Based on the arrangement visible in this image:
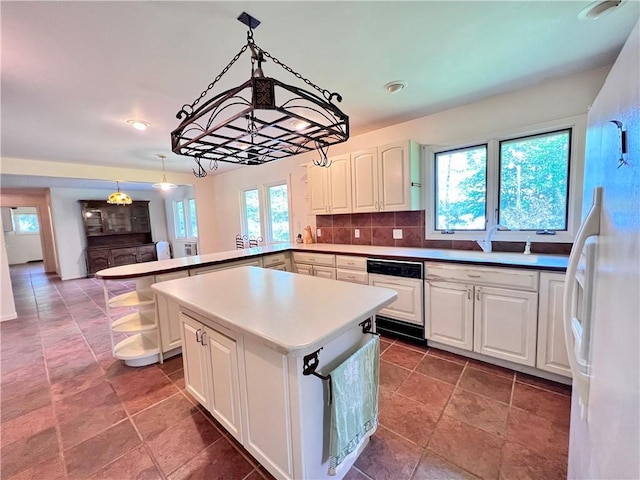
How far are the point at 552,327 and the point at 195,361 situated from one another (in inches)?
100

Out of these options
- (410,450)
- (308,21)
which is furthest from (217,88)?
(410,450)

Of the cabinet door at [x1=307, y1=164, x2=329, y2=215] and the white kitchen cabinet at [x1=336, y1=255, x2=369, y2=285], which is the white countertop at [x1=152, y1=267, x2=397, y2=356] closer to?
the white kitchen cabinet at [x1=336, y1=255, x2=369, y2=285]

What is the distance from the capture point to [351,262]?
304 centimetres

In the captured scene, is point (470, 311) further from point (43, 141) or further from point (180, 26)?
point (43, 141)

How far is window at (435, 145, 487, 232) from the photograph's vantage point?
2.71 meters

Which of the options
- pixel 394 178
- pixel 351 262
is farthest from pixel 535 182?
pixel 351 262

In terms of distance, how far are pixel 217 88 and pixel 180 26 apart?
75 cm

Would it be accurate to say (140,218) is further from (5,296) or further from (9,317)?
(9,317)

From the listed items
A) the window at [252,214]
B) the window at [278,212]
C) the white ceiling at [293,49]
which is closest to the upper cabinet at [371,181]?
the white ceiling at [293,49]

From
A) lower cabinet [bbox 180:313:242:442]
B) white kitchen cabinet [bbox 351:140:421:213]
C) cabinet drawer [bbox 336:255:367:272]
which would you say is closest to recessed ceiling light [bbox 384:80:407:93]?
white kitchen cabinet [bbox 351:140:421:213]

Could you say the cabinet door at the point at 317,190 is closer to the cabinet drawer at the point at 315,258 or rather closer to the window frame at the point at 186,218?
the cabinet drawer at the point at 315,258

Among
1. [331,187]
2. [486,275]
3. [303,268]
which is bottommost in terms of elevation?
[303,268]

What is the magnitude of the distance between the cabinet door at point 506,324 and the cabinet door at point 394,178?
1.20m

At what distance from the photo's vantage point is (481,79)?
7.16ft
